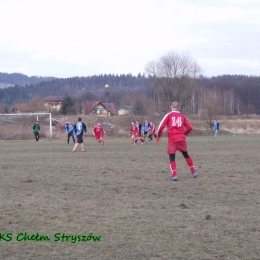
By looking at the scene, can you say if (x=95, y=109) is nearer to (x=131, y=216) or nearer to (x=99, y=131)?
(x=99, y=131)

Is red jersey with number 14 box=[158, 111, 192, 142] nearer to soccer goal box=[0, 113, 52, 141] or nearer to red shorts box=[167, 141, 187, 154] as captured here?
red shorts box=[167, 141, 187, 154]

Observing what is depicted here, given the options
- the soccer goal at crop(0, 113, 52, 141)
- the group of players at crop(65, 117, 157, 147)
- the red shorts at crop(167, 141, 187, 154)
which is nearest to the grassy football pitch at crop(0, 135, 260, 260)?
the red shorts at crop(167, 141, 187, 154)

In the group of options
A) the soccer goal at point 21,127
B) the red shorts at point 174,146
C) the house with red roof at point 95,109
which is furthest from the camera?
the house with red roof at point 95,109

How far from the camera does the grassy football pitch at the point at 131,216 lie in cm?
627

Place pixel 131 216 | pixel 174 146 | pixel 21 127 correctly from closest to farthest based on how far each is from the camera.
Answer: pixel 131 216 < pixel 174 146 < pixel 21 127

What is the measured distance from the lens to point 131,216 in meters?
8.15

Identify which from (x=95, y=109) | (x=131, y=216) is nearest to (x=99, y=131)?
(x=131, y=216)

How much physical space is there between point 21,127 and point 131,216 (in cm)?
4036

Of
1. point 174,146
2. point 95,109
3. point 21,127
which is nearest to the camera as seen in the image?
point 174,146

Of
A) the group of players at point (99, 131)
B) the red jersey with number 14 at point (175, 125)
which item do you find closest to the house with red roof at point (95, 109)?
the group of players at point (99, 131)

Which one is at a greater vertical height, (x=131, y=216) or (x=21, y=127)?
(x=21, y=127)

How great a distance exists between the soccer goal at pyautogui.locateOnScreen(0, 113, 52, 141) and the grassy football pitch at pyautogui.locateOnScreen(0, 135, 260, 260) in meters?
32.8

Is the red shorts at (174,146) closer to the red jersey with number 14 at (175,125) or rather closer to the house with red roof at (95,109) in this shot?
the red jersey with number 14 at (175,125)

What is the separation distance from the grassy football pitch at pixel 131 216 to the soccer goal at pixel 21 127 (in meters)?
32.8
